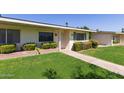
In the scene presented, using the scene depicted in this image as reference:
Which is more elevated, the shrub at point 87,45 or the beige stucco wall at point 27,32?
the beige stucco wall at point 27,32

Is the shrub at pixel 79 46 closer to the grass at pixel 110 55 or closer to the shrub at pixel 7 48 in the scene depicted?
the grass at pixel 110 55

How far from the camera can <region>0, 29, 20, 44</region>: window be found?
574 inches

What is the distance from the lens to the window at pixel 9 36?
14.6 metres

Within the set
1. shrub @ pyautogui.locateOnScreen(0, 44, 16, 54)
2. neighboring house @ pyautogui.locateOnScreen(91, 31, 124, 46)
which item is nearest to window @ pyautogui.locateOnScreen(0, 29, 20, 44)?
shrub @ pyautogui.locateOnScreen(0, 44, 16, 54)

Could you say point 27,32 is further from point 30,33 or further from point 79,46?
point 79,46

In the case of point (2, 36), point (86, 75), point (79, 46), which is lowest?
point (86, 75)

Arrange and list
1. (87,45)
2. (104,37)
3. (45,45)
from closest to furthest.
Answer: (45,45) < (87,45) < (104,37)

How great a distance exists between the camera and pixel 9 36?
15.3 metres

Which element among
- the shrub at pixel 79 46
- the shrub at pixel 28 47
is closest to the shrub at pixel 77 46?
the shrub at pixel 79 46

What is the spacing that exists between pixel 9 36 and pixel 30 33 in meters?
2.87

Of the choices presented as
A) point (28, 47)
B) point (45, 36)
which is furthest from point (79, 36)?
point (28, 47)

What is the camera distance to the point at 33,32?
1819cm
